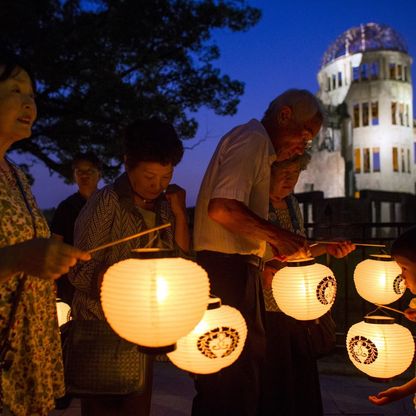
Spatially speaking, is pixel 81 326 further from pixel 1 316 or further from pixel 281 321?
pixel 281 321

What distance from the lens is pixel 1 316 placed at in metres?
1.64

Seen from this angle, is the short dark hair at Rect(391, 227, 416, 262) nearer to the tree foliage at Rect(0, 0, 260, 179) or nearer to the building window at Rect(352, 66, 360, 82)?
the tree foliage at Rect(0, 0, 260, 179)

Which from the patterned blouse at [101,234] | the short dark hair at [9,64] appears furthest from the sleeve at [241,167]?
the short dark hair at [9,64]

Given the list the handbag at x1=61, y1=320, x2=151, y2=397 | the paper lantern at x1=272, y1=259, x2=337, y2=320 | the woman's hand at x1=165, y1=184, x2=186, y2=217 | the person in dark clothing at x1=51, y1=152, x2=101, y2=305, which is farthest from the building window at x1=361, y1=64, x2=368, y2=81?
the handbag at x1=61, y1=320, x2=151, y2=397

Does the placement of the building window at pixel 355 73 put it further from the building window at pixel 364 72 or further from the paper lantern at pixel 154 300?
the paper lantern at pixel 154 300

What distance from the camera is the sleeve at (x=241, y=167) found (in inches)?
96.8

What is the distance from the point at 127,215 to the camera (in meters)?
2.41

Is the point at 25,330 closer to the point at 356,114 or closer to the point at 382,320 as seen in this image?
the point at 382,320

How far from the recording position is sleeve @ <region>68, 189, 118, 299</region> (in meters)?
2.28

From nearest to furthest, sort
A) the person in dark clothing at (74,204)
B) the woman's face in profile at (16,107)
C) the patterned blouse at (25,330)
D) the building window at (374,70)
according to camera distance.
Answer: the patterned blouse at (25,330) < the woman's face in profile at (16,107) < the person in dark clothing at (74,204) < the building window at (374,70)

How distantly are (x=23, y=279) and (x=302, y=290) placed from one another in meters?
1.78

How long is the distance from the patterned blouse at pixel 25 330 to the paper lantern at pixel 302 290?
155 cm

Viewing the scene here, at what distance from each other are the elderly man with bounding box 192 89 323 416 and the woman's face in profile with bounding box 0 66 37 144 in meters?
1.00

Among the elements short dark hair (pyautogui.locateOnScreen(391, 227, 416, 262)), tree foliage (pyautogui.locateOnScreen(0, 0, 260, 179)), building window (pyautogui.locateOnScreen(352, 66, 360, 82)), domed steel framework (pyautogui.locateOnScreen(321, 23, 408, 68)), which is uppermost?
domed steel framework (pyautogui.locateOnScreen(321, 23, 408, 68))
